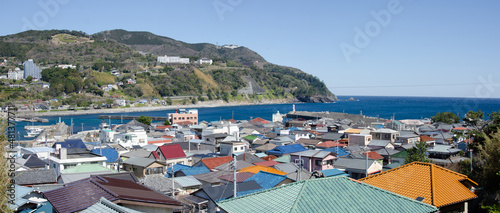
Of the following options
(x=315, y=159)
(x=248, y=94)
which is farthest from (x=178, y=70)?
(x=315, y=159)

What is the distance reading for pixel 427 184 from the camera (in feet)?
16.8

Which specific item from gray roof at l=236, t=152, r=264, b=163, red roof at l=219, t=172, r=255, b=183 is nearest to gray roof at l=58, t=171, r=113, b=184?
red roof at l=219, t=172, r=255, b=183

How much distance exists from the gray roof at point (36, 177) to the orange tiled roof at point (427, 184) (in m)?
8.45

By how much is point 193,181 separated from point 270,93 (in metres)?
110

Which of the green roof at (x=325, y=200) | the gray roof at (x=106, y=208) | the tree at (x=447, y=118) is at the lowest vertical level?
the tree at (x=447, y=118)

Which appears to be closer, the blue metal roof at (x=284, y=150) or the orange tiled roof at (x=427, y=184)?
the orange tiled roof at (x=427, y=184)

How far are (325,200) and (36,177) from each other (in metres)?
8.99

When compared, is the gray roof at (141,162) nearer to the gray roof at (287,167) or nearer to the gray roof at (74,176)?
the gray roof at (74,176)

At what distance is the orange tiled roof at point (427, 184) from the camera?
4.95 meters

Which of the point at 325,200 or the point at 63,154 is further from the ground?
the point at 325,200

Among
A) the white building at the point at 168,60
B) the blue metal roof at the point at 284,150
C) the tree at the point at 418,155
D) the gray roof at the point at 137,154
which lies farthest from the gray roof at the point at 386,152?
the white building at the point at 168,60

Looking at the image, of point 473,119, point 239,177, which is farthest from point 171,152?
point 473,119

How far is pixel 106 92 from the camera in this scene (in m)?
81.1

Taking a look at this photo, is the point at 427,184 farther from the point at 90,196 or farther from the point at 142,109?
the point at 142,109
